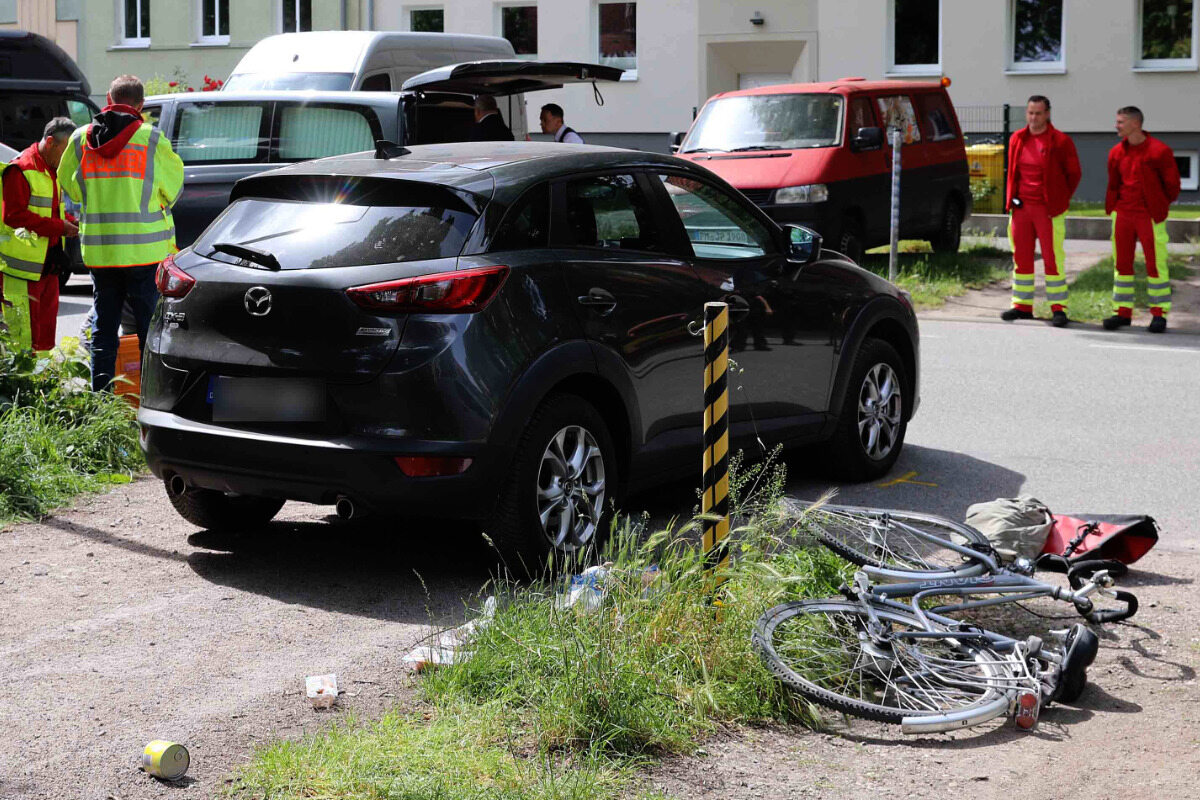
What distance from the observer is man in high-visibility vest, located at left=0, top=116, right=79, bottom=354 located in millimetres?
9438

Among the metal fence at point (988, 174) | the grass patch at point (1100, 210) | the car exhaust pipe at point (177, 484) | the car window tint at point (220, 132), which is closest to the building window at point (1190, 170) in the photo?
the grass patch at point (1100, 210)

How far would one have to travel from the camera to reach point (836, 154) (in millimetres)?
16297

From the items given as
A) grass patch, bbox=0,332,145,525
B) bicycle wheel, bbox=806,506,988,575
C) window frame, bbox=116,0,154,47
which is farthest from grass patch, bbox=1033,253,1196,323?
window frame, bbox=116,0,154,47

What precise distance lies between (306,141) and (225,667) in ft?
28.2

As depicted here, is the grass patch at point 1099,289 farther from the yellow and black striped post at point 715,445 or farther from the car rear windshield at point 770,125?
the yellow and black striped post at point 715,445

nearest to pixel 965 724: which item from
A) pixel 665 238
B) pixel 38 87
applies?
pixel 665 238

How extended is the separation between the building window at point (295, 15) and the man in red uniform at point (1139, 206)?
21.6 meters

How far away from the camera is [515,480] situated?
570 cm

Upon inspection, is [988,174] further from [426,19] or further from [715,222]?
[715,222]

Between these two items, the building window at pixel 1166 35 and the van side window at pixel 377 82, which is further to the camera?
the building window at pixel 1166 35

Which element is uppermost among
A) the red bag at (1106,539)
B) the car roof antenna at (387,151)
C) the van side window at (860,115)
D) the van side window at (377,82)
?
the van side window at (377,82)

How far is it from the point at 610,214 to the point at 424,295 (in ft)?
4.01

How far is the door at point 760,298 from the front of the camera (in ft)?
22.7

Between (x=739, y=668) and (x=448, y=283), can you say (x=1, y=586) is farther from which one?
(x=739, y=668)
